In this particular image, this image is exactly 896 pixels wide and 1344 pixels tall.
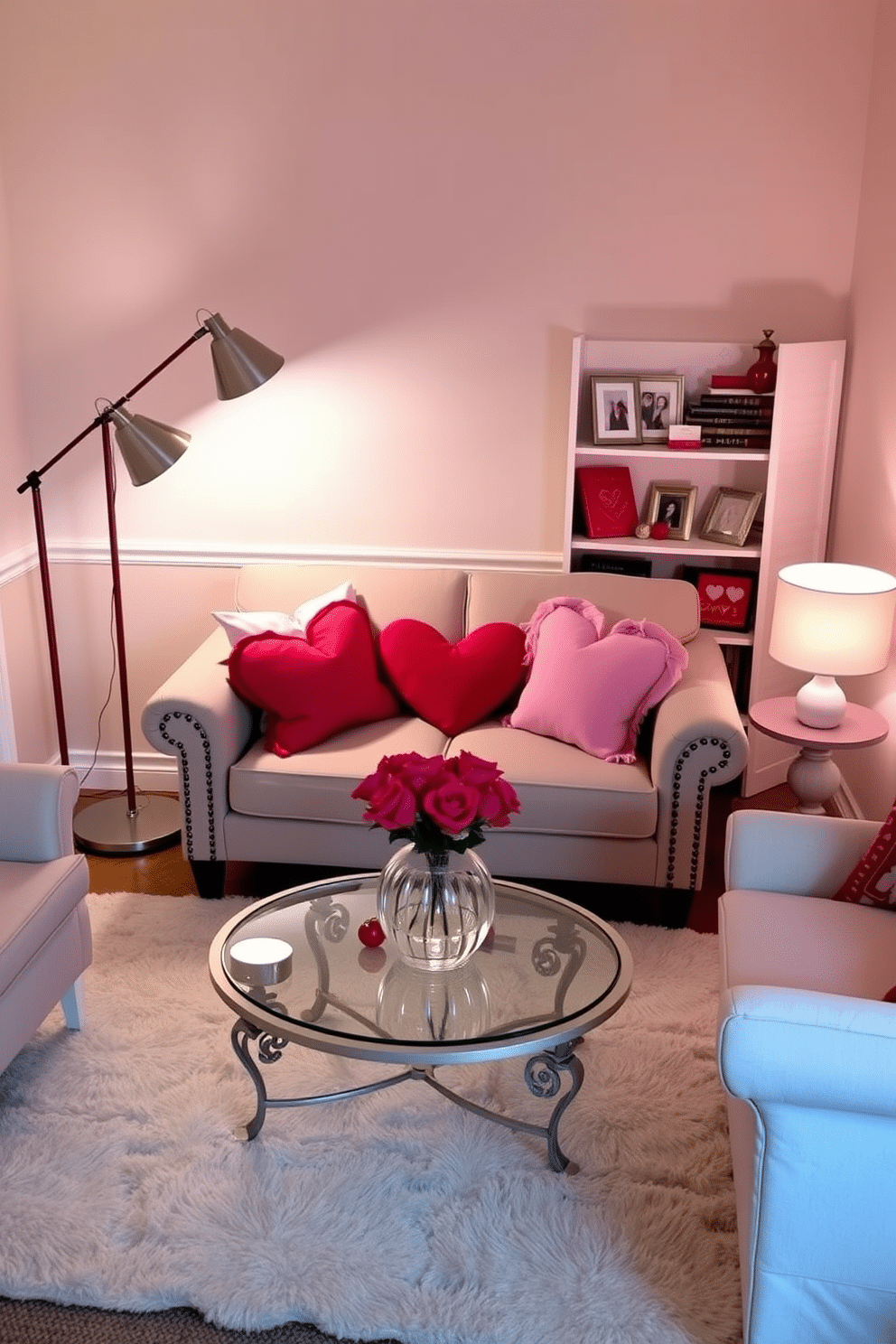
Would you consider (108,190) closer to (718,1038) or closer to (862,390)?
(862,390)

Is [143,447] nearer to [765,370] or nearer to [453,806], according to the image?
[453,806]

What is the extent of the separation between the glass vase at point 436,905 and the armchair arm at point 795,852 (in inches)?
23.3

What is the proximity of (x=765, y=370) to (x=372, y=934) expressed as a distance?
7.65 ft

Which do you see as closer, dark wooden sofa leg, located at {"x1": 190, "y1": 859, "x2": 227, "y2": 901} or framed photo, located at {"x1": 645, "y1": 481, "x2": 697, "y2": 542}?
dark wooden sofa leg, located at {"x1": 190, "y1": 859, "x2": 227, "y2": 901}

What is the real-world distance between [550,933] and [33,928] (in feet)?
3.59

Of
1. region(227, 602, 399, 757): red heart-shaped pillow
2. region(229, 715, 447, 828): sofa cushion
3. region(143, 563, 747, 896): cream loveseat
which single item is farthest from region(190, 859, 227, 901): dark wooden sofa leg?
region(227, 602, 399, 757): red heart-shaped pillow

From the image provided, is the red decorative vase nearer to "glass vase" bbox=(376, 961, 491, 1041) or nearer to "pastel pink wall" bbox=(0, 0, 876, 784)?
"pastel pink wall" bbox=(0, 0, 876, 784)

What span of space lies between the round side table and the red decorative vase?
103 centimetres

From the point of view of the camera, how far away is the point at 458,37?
3848 millimetres

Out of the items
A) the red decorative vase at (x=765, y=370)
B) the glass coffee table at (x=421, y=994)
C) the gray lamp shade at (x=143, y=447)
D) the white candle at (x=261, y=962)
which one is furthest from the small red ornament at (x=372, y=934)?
the red decorative vase at (x=765, y=370)

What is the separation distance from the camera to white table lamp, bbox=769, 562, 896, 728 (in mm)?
3312

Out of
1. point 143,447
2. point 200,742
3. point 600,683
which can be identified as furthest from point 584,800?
point 143,447

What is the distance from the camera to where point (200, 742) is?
11.2ft

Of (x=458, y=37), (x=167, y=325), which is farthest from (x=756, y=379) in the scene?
(x=167, y=325)
